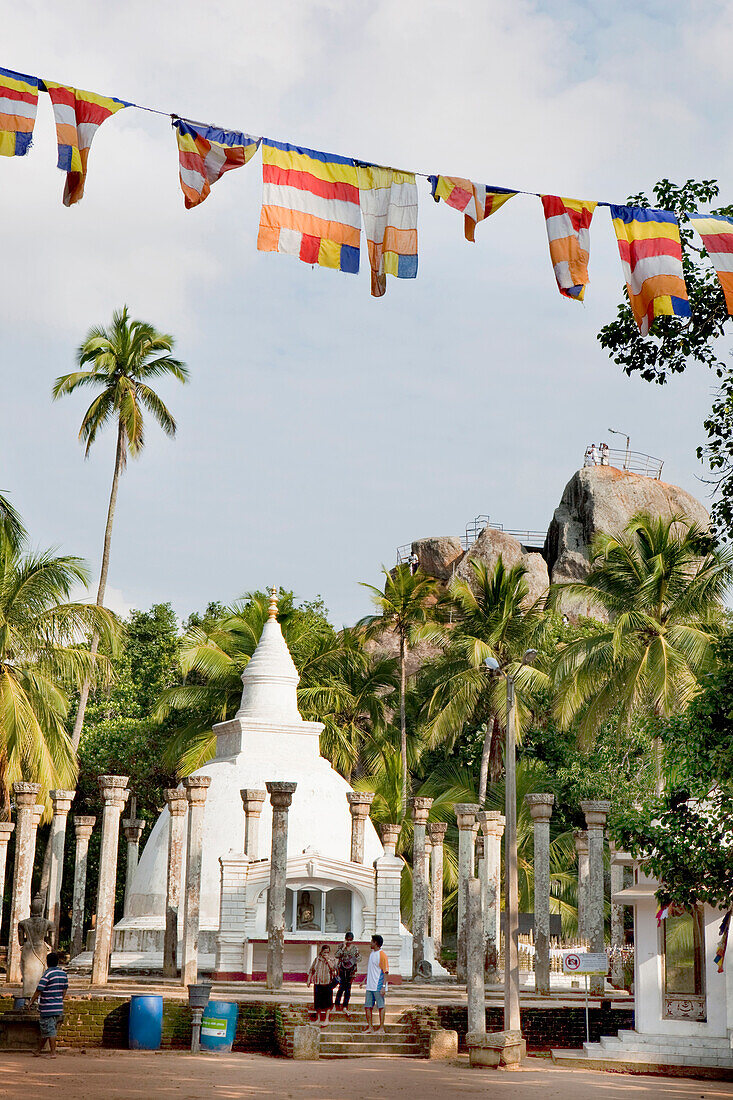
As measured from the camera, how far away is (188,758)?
3422cm

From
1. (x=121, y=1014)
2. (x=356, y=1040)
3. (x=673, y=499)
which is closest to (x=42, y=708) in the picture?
(x=121, y=1014)

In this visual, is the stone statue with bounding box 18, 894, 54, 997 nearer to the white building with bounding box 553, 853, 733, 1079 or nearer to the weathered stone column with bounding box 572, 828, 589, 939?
the white building with bounding box 553, 853, 733, 1079

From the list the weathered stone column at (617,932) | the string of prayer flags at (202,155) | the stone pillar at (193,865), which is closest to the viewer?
the string of prayer flags at (202,155)

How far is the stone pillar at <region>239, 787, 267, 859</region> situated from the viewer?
25.4m

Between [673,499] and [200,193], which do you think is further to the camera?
[673,499]

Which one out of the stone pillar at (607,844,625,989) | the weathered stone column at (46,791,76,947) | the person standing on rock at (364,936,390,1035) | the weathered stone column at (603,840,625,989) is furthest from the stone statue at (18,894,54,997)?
the stone pillar at (607,844,625,989)

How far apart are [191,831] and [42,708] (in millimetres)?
6847

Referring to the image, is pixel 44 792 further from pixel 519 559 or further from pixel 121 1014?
pixel 519 559

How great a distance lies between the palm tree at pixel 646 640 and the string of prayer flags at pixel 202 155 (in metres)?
19.6

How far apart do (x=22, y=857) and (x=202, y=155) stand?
55.0 feet

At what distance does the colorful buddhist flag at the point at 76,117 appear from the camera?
11.0 metres

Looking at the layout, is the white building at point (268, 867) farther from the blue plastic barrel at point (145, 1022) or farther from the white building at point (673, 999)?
the white building at point (673, 999)

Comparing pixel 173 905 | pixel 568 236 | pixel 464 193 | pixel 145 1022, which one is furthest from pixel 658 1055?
pixel 464 193

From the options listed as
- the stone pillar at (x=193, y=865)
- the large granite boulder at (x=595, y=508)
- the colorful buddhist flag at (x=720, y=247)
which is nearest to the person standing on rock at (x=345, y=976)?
the stone pillar at (x=193, y=865)
